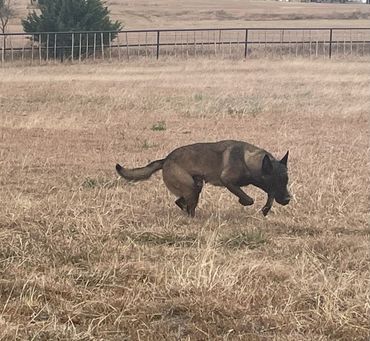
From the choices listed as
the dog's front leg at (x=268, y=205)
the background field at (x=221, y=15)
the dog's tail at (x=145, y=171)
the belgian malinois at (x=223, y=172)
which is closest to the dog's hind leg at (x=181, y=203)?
the belgian malinois at (x=223, y=172)

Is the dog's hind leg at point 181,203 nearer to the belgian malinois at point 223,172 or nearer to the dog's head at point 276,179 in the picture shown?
the belgian malinois at point 223,172

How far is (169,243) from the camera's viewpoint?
209 inches

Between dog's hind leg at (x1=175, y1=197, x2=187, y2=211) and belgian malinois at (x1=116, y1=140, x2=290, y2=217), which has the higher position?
belgian malinois at (x1=116, y1=140, x2=290, y2=217)

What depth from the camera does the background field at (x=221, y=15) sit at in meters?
59.6

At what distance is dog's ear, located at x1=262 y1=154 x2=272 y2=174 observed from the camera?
604 cm

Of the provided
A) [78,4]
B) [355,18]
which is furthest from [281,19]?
[78,4]

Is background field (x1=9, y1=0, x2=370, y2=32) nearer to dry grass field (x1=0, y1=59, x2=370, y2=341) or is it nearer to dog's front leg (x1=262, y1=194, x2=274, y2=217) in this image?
dry grass field (x1=0, y1=59, x2=370, y2=341)

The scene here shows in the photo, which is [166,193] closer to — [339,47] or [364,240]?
[364,240]

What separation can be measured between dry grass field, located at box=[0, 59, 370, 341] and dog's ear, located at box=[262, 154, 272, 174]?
1.37ft

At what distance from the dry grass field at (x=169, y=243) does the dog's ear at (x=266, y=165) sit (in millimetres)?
417

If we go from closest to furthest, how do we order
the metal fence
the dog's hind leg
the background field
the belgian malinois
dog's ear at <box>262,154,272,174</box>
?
dog's ear at <box>262,154,272,174</box> → the belgian malinois → the dog's hind leg → the metal fence → the background field

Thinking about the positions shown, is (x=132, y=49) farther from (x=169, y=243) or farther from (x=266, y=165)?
(x=169, y=243)

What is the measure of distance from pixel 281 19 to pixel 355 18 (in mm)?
8225

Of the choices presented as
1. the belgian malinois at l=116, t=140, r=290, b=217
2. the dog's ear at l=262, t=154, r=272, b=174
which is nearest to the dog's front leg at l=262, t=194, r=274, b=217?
the belgian malinois at l=116, t=140, r=290, b=217
